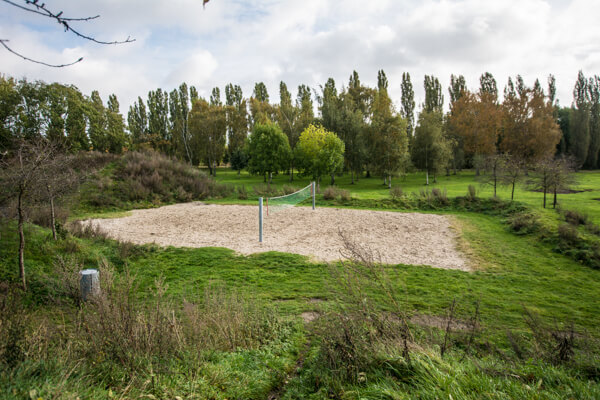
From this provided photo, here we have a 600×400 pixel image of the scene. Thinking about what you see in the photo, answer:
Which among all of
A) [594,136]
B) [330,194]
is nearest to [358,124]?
[330,194]

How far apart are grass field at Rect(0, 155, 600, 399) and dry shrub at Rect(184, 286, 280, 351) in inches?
2.0

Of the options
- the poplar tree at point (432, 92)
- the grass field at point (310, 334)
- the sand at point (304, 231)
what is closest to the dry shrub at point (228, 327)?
the grass field at point (310, 334)

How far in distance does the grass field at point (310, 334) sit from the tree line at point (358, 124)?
492 inches

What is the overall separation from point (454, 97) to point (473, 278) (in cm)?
5632

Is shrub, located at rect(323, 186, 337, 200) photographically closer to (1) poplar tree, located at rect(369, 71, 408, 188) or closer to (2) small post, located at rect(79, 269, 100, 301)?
(1) poplar tree, located at rect(369, 71, 408, 188)

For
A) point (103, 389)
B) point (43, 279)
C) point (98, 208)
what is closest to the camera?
point (103, 389)

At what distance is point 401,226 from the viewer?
13.5m

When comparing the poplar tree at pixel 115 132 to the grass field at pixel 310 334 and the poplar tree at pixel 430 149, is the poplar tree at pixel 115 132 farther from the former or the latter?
the poplar tree at pixel 430 149

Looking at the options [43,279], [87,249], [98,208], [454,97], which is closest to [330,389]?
[43,279]

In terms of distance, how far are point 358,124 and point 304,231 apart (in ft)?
78.3

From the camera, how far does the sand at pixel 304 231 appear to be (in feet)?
32.8

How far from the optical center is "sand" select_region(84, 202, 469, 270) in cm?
1000

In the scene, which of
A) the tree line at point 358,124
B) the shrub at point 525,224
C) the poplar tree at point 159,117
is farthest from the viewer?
the poplar tree at point 159,117

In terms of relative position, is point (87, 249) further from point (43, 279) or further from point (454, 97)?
point (454, 97)
